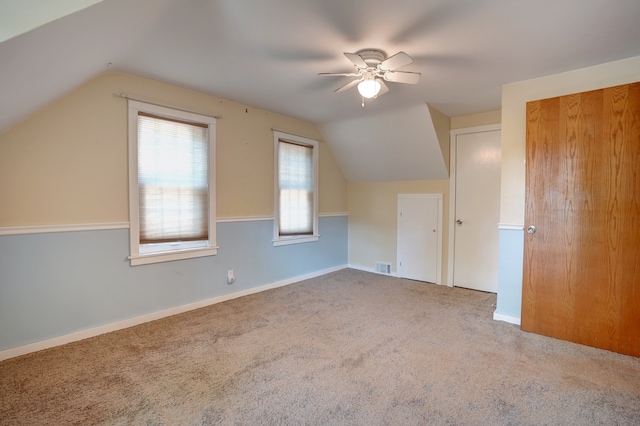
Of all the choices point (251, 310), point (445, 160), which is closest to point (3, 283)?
point (251, 310)

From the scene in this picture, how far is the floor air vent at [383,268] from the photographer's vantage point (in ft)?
16.1

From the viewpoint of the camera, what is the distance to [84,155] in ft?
8.56

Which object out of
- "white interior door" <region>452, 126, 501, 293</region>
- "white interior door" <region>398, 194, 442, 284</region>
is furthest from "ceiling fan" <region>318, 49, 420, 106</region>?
"white interior door" <region>398, 194, 442, 284</region>

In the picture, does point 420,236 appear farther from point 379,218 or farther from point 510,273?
point 510,273

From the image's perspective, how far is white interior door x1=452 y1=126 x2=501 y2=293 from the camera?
156 inches

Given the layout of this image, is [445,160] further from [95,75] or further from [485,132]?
[95,75]

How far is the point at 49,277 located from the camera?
2.44 meters

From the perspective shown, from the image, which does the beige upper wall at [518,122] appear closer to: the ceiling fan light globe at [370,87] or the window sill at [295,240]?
the ceiling fan light globe at [370,87]

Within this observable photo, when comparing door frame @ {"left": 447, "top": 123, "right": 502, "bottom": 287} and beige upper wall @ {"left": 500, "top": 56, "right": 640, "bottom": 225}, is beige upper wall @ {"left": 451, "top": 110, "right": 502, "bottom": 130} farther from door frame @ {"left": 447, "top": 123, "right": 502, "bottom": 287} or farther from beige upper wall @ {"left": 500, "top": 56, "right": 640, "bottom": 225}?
beige upper wall @ {"left": 500, "top": 56, "right": 640, "bottom": 225}

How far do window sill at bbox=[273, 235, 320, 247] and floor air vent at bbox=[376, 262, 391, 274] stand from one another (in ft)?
3.73

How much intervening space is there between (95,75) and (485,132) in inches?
171

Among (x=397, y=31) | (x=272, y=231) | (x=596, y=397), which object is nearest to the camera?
(x=596, y=397)

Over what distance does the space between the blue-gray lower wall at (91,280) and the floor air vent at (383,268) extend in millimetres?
2173

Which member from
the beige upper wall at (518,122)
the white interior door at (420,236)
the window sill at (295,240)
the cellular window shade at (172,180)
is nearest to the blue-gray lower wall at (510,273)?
the beige upper wall at (518,122)
